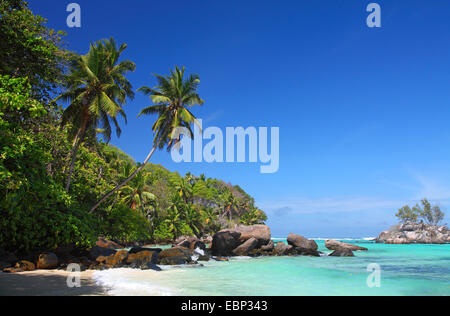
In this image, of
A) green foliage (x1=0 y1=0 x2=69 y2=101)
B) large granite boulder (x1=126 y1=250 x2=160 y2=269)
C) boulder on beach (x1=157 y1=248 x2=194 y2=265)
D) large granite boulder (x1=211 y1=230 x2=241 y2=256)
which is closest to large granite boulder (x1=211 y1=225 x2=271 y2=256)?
large granite boulder (x1=211 y1=230 x2=241 y2=256)

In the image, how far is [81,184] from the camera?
18.9 metres

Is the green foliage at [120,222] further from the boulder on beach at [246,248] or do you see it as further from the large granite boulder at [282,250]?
the large granite boulder at [282,250]

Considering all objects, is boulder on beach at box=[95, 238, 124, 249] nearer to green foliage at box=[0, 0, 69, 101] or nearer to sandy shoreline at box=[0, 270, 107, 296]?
sandy shoreline at box=[0, 270, 107, 296]

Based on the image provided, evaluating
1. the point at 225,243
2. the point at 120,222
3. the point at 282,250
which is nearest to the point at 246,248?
the point at 225,243

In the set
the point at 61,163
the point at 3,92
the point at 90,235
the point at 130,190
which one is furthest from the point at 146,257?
the point at 130,190

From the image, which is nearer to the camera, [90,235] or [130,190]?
[90,235]

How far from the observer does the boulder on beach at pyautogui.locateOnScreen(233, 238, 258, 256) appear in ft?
92.8

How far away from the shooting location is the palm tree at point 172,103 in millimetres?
20375

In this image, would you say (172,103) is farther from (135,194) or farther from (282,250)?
(135,194)

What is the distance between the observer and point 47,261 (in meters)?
13.2

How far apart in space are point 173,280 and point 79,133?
32.3 feet

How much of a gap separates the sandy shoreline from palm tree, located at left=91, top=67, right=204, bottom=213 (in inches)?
386

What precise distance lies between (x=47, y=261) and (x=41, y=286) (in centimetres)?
444

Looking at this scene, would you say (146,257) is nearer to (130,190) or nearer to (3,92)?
(3,92)
